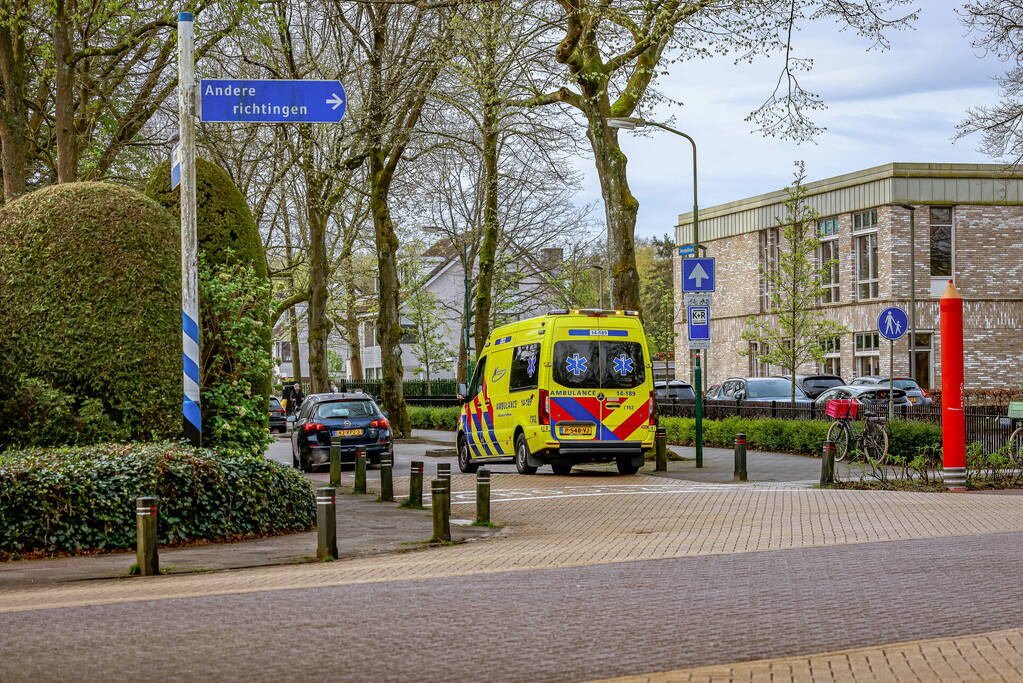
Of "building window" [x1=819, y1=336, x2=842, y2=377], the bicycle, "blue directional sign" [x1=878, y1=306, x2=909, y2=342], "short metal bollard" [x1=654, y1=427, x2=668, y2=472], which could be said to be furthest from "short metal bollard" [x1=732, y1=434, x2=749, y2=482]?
"building window" [x1=819, y1=336, x2=842, y2=377]

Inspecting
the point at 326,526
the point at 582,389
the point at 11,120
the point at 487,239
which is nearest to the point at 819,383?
the point at 487,239

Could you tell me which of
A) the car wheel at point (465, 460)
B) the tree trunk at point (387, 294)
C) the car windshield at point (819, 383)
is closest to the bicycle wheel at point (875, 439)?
the car wheel at point (465, 460)

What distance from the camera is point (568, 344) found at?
20547 millimetres

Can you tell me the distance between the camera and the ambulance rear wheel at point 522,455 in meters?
21.4

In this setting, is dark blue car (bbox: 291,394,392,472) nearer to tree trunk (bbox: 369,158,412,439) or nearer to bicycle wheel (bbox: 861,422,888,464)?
tree trunk (bbox: 369,158,412,439)

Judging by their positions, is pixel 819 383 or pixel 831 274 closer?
pixel 819 383

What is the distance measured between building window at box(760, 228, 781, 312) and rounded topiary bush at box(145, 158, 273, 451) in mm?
41916

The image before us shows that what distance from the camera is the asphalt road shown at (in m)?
6.46

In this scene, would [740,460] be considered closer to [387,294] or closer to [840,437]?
[840,437]

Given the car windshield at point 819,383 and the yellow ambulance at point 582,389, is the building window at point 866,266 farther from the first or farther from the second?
the yellow ambulance at point 582,389

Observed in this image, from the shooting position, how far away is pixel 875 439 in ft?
72.4

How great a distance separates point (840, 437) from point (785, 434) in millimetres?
2654

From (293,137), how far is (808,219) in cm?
1578

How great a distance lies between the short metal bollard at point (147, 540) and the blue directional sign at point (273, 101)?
3.68 m
